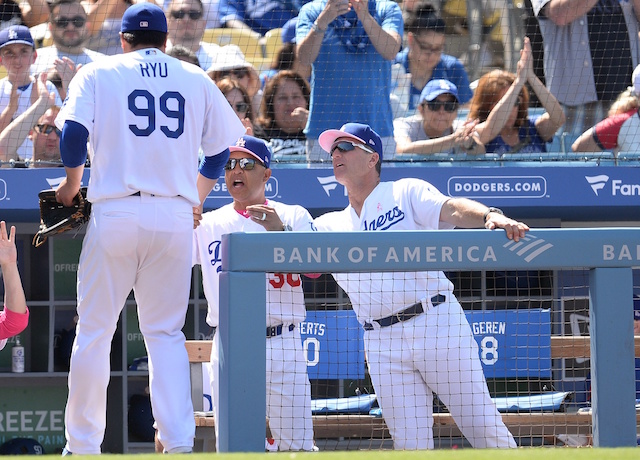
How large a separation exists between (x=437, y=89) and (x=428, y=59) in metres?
0.67

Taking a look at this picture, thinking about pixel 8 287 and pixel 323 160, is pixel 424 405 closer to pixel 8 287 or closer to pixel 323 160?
pixel 8 287

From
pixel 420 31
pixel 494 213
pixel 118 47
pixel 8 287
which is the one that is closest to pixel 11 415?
pixel 118 47

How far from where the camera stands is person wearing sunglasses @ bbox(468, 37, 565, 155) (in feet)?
23.4

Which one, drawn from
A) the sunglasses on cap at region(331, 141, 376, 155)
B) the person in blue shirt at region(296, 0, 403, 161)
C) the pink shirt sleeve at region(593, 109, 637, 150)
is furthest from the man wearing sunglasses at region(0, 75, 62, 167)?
the pink shirt sleeve at region(593, 109, 637, 150)

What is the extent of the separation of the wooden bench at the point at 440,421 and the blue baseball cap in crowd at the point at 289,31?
346cm

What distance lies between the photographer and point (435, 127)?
7.21 m

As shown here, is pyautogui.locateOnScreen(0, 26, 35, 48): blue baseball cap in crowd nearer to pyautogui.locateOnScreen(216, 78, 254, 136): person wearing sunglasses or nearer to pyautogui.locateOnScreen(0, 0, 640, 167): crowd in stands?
pyautogui.locateOnScreen(0, 0, 640, 167): crowd in stands

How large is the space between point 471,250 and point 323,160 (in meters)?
3.41

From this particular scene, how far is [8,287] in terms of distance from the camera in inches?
167

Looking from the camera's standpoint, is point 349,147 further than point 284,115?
No

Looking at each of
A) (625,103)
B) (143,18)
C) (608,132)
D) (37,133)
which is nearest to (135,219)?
(143,18)

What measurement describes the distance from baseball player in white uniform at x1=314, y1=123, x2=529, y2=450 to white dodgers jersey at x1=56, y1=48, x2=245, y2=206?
0.98m

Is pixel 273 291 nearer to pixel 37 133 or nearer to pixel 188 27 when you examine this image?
pixel 37 133

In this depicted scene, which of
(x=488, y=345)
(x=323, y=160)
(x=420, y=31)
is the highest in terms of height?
(x=420, y=31)
